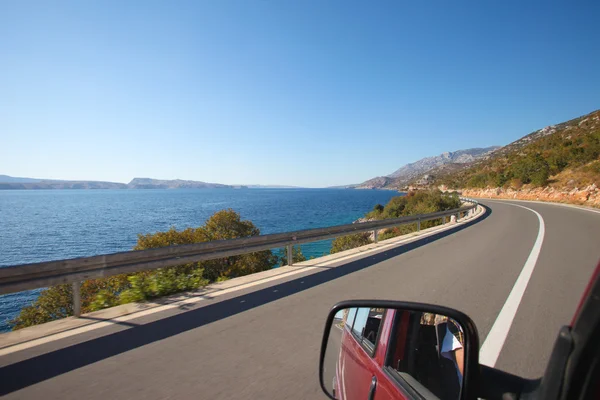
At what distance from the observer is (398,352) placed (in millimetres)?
1762

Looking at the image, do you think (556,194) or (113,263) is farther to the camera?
(556,194)

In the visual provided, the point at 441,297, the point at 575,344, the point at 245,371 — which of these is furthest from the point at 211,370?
the point at 441,297

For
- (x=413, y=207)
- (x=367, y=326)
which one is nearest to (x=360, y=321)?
(x=367, y=326)

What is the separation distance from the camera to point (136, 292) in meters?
6.03

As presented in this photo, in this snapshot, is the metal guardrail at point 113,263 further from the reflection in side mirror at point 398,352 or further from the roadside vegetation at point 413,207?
the roadside vegetation at point 413,207

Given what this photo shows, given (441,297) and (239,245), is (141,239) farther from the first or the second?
(441,297)

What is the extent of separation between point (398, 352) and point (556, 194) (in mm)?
49425

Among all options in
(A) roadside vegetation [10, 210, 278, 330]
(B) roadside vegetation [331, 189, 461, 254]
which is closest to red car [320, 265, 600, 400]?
(A) roadside vegetation [10, 210, 278, 330]

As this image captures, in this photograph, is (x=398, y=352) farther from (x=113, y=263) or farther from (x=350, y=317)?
(x=113, y=263)

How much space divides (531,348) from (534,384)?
11.3 feet

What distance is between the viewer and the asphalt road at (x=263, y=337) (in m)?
3.15

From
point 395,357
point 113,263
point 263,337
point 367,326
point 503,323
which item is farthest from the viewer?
point 113,263

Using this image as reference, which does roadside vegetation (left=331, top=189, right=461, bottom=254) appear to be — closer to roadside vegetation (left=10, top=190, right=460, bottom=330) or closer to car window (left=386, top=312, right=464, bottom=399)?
roadside vegetation (left=10, top=190, right=460, bottom=330)

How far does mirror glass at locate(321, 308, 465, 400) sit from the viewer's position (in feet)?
5.05
